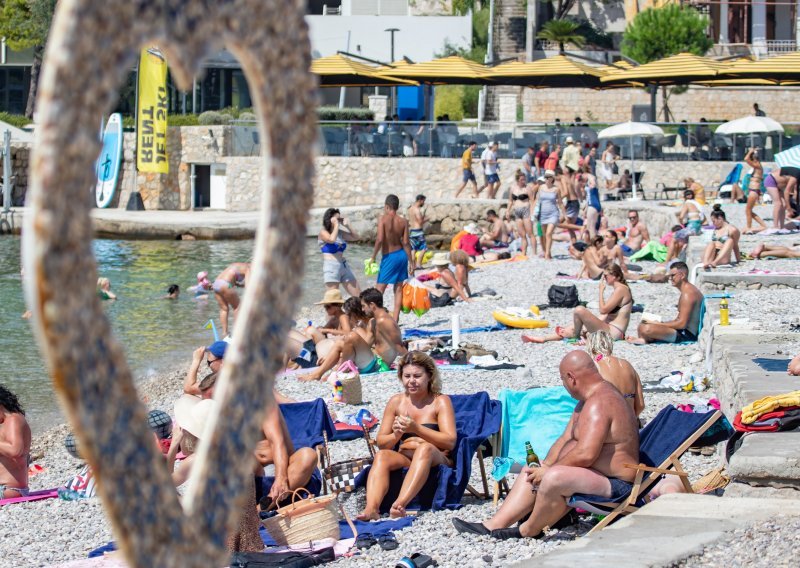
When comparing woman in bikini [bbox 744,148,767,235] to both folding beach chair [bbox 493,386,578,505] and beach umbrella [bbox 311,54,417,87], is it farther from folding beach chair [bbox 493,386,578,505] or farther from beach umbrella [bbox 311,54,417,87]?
folding beach chair [bbox 493,386,578,505]

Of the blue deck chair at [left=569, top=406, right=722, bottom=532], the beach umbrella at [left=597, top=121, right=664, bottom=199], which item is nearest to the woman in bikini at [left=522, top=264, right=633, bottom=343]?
the blue deck chair at [left=569, top=406, right=722, bottom=532]

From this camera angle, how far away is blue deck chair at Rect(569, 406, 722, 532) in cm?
647

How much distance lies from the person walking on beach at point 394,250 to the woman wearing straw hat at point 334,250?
423 millimetres

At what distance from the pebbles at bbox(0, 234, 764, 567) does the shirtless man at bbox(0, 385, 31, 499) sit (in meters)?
0.18

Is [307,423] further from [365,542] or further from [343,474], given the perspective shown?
[365,542]

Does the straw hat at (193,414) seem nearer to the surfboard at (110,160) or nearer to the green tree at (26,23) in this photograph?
the surfboard at (110,160)

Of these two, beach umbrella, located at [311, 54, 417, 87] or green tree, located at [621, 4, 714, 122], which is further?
green tree, located at [621, 4, 714, 122]

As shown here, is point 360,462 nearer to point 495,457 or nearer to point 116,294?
point 495,457

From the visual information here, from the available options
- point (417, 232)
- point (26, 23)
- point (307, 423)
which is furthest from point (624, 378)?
point (26, 23)

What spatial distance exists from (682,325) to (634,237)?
9.17m

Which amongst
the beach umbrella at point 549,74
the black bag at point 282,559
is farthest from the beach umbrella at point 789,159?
the black bag at point 282,559

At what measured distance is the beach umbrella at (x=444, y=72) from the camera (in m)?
31.0

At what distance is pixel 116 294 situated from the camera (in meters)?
21.5

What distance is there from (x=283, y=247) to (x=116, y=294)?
19259 millimetres
